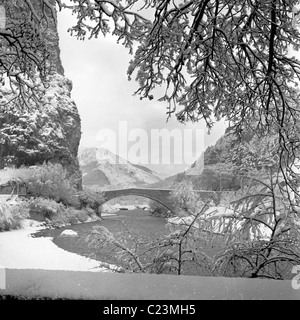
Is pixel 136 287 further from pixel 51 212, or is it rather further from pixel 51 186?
pixel 51 186

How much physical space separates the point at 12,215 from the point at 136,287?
16323mm

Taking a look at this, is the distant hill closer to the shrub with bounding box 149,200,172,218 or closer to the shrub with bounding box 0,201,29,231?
the shrub with bounding box 149,200,172,218

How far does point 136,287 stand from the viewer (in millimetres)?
1991

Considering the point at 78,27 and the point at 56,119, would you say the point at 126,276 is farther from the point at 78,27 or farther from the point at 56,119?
the point at 56,119

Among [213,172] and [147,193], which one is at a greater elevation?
[213,172]

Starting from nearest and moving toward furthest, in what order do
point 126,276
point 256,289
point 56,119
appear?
point 256,289
point 126,276
point 56,119

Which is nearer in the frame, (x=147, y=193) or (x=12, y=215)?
(x=12, y=215)

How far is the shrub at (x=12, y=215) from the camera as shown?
51.4 feet

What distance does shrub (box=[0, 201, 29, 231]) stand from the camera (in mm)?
15672

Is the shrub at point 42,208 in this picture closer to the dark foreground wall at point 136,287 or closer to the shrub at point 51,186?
the shrub at point 51,186

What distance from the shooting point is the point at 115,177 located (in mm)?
42531

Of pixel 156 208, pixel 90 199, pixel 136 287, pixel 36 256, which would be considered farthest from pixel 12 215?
pixel 136 287
